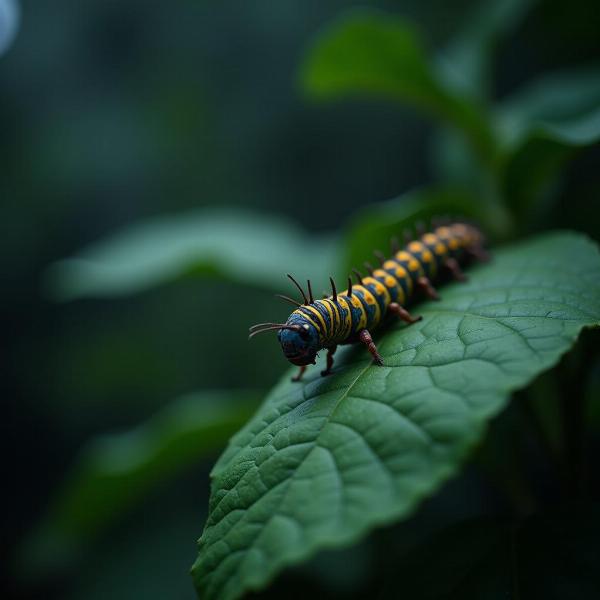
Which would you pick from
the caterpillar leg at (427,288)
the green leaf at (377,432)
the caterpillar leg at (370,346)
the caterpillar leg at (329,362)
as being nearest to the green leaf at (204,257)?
the caterpillar leg at (427,288)

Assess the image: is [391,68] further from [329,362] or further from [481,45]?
[329,362]

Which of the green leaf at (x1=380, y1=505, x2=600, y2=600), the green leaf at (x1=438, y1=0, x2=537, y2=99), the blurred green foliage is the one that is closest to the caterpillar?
the green leaf at (x1=380, y1=505, x2=600, y2=600)

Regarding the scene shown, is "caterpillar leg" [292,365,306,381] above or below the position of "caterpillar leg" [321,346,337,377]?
below

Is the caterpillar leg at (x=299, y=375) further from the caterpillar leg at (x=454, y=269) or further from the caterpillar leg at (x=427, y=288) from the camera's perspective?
the caterpillar leg at (x=454, y=269)

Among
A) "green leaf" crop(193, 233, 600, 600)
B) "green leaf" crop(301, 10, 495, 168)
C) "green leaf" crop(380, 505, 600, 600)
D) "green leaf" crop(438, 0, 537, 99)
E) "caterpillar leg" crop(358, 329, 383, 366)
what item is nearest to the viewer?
"green leaf" crop(193, 233, 600, 600)

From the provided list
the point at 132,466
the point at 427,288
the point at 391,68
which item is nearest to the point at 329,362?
the point at 427,288

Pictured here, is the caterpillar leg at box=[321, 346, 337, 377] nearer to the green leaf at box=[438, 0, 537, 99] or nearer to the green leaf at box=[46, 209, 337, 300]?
the green leaf at box=[46, 209, 337, 300]
